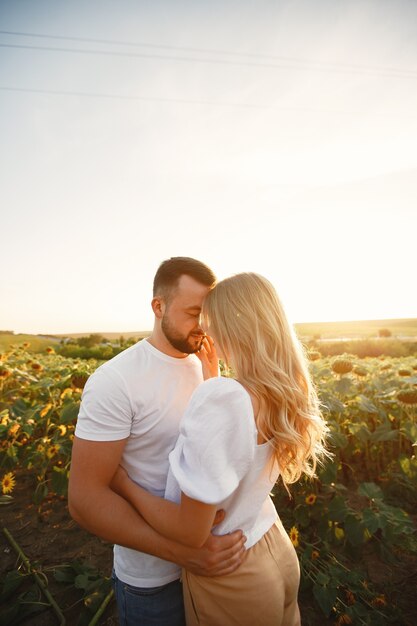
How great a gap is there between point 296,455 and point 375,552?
2.22 meters

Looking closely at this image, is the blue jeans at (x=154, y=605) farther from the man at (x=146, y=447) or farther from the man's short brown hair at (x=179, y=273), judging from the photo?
the man's short brown hair at (x=179, y=273)

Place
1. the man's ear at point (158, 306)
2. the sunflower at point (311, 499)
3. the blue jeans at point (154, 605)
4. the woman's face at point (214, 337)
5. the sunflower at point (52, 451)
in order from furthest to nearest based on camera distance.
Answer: the sunflower at point (52, 451) < the sunflower at point (311, 499) < the man's ear at point (158, 306) < the blue jeans at point (154, 605) < the woman's face at point (214, 337)

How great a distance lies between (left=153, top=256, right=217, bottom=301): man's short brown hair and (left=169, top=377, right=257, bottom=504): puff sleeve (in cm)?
84

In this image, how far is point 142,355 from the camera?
168 centimetres

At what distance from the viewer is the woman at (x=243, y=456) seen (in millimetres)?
1054

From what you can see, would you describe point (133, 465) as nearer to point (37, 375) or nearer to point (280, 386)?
point (280, 386)

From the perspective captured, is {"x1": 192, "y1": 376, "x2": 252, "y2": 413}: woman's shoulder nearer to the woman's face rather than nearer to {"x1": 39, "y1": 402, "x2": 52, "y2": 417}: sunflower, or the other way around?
the woman's face

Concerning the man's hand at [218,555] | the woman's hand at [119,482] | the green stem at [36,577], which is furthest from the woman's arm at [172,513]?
the green stem at [36,577]

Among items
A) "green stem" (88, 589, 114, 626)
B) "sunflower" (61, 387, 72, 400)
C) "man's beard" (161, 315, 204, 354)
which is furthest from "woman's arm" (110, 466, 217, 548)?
"sunflower" (61, 387, 72, 400)

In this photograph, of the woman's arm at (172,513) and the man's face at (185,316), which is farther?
the man's face at (185,316)

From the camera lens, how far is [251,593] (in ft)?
4.10

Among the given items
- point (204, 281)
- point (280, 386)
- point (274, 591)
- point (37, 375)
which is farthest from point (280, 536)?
point (37, 375)

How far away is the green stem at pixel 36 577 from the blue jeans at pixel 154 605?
1123 millimetres

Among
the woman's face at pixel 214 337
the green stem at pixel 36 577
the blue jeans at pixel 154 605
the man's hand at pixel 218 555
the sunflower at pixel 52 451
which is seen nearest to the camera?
the man's hand at pixel 218 555
